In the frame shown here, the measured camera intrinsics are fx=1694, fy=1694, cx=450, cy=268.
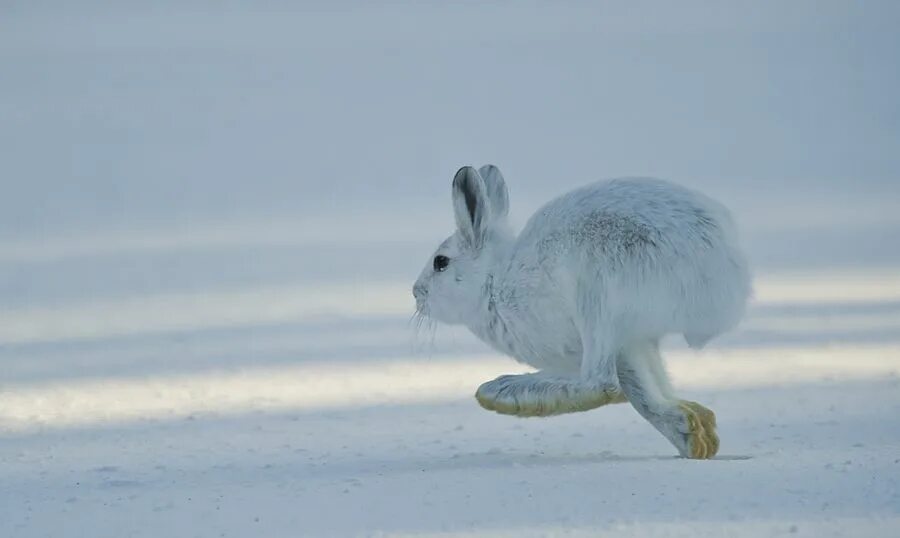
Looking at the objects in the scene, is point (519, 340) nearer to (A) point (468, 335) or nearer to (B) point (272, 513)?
(B) point (272, 513)

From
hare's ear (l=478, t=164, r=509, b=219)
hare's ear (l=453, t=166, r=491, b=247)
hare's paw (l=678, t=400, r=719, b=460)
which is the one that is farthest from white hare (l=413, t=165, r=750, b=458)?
hare's ear (l=478, t=164, r=509, b=219)

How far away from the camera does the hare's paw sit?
3.77 metres

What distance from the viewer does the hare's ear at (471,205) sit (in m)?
4.11

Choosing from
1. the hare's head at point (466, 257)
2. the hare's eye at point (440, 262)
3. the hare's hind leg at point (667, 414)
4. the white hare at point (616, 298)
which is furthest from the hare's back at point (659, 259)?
the hare's eye at point (440, 262)

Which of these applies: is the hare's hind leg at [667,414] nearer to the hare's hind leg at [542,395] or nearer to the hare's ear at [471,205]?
the hare's hind leg at [542,395]

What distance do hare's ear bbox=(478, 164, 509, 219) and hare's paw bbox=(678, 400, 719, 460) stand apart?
76 centimetres

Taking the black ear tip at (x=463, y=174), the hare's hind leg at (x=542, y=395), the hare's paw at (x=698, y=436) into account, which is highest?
the black ear tip at (x=463, y=174)

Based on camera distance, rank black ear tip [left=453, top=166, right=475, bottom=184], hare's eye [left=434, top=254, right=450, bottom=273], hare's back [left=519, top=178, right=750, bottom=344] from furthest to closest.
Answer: hare's eye [left=434, top=254, right=450, bottom=273] → black ear tip [left=453, top=166, right=475, bottom=184] → hare's back [left=519, top=178, right=750, bottom=344]

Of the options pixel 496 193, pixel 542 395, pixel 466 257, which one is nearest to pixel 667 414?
pixel 542 395

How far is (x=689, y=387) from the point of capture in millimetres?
4824

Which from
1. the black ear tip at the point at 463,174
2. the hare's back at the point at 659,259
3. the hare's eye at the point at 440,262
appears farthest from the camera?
the hare's eye at the point at 440,262

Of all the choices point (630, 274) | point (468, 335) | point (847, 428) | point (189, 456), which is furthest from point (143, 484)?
point (468, 335)

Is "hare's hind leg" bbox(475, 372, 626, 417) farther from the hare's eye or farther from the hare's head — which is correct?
the hare's eye

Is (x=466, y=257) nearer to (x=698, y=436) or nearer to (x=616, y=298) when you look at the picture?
(x=616, y=298)
